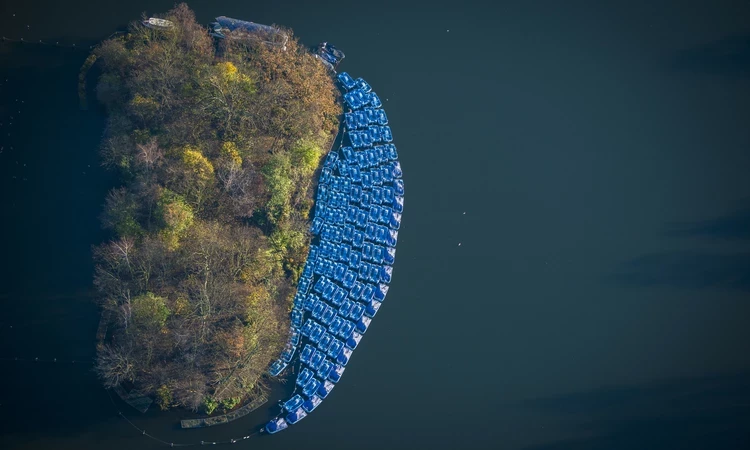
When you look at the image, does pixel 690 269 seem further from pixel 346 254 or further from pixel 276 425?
pixel 276 425

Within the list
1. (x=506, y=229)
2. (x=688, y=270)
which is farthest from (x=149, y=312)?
(x=688, y=270)

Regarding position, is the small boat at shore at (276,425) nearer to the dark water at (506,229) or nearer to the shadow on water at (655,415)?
the dark water at (506,229)

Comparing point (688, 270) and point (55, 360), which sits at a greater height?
point (688, 270)

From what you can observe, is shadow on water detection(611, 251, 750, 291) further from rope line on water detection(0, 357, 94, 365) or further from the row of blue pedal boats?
rope line on water detection(0, 357, 94, 365)

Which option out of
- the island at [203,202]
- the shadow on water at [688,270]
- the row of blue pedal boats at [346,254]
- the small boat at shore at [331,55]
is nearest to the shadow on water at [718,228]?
the shadow on water at [688,270]

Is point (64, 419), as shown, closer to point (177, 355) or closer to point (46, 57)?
point (177, 355)

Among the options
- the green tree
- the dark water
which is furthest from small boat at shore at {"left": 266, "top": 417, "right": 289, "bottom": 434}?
the green tree
